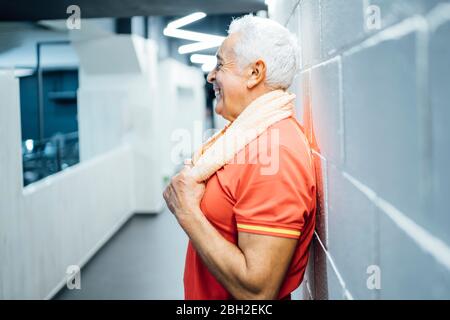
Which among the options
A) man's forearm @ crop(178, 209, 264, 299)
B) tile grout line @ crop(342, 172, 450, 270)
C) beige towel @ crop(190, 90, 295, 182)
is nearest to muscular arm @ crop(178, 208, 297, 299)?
man's forearm @ crop(178, 209, 264, 299)

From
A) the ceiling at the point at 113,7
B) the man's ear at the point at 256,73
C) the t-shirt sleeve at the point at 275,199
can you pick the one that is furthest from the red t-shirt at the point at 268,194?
the ceiling at the point at 113,7

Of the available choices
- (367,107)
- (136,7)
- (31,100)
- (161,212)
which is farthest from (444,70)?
(31,100)

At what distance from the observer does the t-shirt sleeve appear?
106cm

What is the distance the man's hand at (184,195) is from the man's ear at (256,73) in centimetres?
29

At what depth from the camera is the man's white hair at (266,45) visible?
123cm

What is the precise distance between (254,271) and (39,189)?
2.60 meters

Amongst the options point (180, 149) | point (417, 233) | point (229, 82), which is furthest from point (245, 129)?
point (180, 149)

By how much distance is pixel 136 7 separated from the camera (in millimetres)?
2482

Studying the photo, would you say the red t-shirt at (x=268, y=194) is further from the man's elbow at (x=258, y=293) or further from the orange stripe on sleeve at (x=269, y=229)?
the man's elbow at (x=258, y=293)

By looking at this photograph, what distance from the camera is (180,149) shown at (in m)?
8.13

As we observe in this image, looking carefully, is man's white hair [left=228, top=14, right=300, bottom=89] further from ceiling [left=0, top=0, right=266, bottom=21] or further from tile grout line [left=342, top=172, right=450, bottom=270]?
ceiling [left=0, top=0, right=266, bottom=21]

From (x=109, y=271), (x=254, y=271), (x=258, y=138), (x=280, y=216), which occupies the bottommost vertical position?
(x=109, y=271)

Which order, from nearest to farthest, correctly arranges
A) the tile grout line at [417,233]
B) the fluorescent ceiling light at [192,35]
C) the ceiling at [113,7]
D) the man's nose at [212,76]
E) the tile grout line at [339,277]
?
the tile grout line at [417,233] < the tile grout line at [339,277] < the man's nose at [212,76] < the ceiling at [113,7] < the fluorescent ceiling light at [192,35]

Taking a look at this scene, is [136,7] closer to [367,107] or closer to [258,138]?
[258,138]
